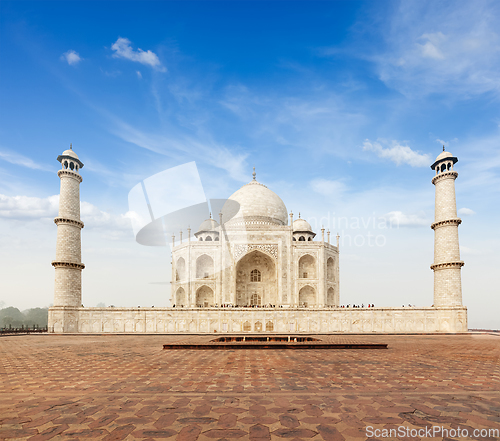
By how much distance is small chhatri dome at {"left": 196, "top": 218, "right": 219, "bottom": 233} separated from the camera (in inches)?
1658

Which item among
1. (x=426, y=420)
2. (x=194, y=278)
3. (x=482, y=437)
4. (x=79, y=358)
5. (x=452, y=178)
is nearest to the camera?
(x=482, y=437)

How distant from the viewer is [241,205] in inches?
1604

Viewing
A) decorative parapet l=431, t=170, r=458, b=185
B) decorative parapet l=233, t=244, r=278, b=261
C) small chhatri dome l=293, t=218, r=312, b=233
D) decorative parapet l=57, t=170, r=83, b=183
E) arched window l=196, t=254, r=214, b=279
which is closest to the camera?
decorative parapet l=57, t=170, r=83, b=183

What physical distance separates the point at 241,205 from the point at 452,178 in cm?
2120

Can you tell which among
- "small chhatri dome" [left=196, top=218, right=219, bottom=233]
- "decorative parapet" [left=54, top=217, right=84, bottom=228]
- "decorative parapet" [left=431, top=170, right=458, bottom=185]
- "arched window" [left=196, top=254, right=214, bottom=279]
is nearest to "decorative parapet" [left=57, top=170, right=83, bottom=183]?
"decorative parapet" [left=54, top=217, right=84, bottom=228]

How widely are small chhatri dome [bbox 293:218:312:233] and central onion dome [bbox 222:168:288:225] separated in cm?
147

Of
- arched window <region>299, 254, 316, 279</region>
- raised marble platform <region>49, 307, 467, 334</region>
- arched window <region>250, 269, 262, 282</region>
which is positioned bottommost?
raised marble platform <region>49, 307, 467, 334</region>

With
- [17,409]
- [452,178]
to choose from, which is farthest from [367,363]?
[452,178]

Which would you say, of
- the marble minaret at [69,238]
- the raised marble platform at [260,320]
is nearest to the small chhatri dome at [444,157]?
the raised marble platform at [260,320]

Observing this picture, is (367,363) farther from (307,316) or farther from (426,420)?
(307,316)

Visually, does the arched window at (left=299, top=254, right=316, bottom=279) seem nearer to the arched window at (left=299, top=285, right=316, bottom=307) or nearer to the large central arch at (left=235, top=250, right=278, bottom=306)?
the arched window at (left=299, top=285, right=316, bottom=307)

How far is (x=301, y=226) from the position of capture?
40.8 meters

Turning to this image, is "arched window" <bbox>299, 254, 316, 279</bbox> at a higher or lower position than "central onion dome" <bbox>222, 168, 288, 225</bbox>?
lower

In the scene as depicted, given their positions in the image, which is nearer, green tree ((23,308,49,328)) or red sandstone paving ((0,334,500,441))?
red sandstone paving ((0,334,500,441))
